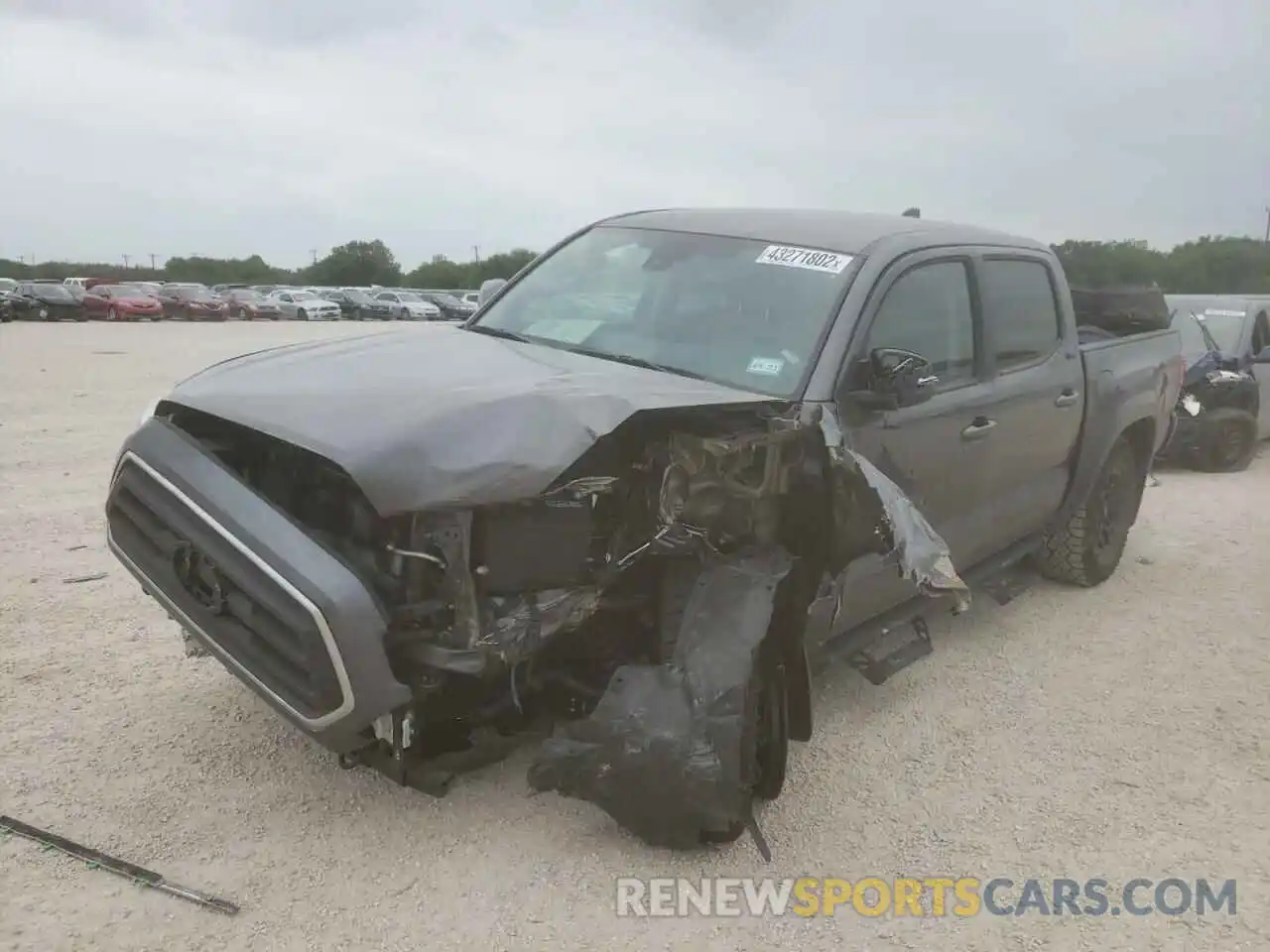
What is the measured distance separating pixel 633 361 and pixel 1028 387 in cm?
195

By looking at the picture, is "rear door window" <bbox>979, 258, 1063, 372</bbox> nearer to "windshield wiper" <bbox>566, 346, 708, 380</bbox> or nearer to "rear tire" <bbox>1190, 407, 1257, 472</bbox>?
"windshield wiper" <bbox>566, 346, 708, 380</bbox>

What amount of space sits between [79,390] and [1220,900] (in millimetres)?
13496

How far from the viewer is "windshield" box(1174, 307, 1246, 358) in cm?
998

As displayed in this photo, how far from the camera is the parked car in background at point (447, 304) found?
4379cm

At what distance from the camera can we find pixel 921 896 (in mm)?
3014

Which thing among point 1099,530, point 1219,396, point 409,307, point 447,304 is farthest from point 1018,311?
point 447,304

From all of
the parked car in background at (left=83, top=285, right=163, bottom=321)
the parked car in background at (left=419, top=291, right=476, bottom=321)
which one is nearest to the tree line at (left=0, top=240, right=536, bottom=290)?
the parked car in background at (left=419, top=291, right=476, bottom=321)

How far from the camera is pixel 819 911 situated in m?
2.92

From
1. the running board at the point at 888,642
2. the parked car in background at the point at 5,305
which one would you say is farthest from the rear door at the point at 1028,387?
the parked car in background at the point at 5,305

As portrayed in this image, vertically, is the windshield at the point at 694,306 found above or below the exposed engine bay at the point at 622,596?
above

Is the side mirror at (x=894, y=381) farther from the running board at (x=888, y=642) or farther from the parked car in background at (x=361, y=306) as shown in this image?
the parked car in background at (x=361, y=306)

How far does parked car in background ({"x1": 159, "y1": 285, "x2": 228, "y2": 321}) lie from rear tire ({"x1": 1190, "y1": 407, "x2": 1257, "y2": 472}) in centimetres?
3483

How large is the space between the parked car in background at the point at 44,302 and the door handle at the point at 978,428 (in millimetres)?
34266

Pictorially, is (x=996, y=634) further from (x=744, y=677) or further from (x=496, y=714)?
(x=496, y=714)
